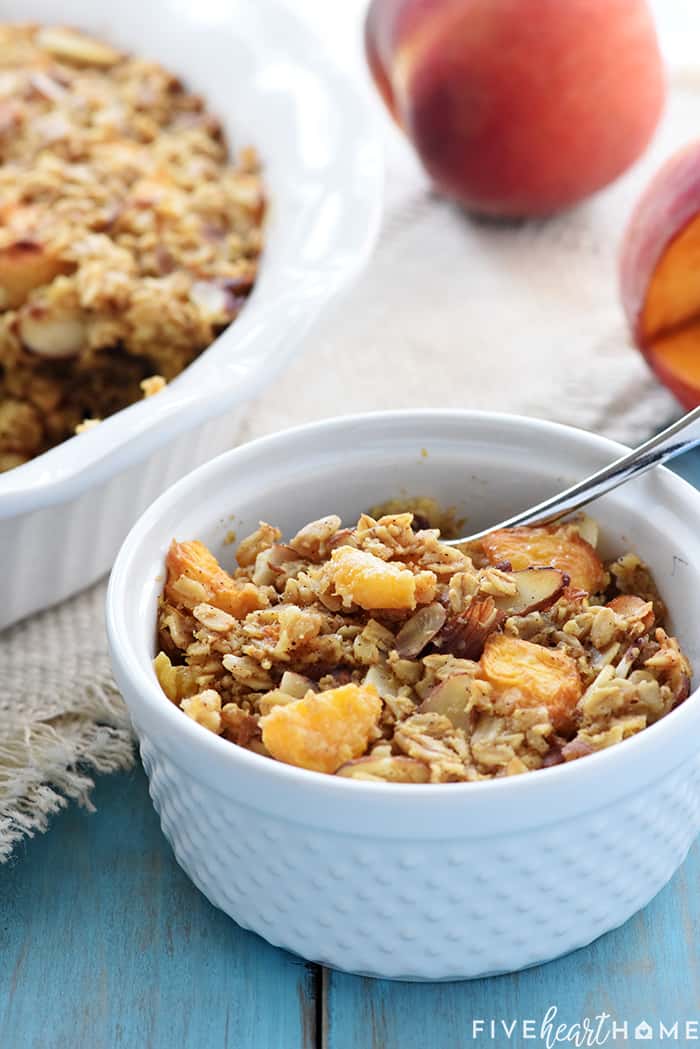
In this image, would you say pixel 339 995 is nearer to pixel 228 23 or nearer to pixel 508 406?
pixel 508 406

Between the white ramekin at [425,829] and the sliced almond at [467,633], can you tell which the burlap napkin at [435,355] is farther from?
the sliced almond at [467,633]

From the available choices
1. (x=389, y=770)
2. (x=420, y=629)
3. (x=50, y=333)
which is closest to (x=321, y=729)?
(x=389, y=770)

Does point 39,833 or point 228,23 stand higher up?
point 228,23

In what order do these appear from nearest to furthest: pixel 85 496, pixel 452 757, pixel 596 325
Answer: pixel 452 757
pixel 85 496
pixel 596 325

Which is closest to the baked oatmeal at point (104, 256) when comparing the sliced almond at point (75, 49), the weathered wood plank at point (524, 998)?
the sliced almond at point (75, 49)

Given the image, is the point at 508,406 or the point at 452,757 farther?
the point at 508,406

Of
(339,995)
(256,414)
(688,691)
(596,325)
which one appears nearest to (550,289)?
(596,325)

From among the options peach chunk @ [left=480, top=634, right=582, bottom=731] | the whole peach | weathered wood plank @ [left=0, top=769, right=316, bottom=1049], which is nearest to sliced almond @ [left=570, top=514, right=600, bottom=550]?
peach chunk @ [left=480, top=634, right=582, bottom=731]
